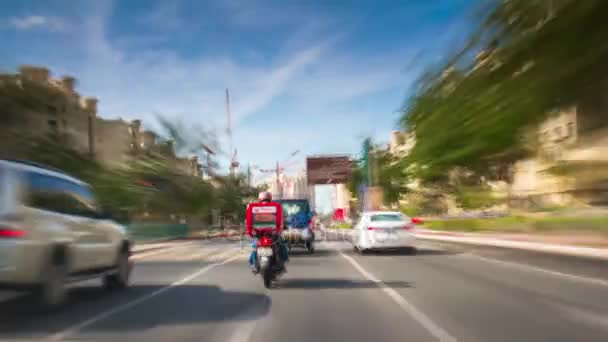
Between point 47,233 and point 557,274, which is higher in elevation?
point 47,233

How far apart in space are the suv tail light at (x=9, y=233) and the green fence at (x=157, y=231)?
25471mm

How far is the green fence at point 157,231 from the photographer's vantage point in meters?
35.1

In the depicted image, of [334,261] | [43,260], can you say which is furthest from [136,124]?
[43,260]

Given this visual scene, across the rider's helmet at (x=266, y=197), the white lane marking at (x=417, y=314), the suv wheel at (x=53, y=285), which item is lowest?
the white lane marking at (x=417, y=314)

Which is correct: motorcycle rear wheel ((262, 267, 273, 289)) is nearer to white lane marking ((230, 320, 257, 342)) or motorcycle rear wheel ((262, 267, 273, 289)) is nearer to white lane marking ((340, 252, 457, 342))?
white lane marking ((340, 252, 457, 342))

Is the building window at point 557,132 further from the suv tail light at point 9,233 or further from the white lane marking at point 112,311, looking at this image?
the suv tail light at point 9,233

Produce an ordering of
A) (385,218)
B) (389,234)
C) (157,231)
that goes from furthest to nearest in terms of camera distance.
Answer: (157,231), (385,218), (389,234)

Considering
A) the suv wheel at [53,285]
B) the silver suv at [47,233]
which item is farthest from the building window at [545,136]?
the suv wheel at [53,285]

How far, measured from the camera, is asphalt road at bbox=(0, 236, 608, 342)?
651 cm

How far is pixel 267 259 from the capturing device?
35.8 ft

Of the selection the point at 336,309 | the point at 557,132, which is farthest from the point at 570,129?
the point at 336,309

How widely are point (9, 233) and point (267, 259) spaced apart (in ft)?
15.7

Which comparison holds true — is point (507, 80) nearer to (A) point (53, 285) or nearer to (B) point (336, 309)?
(B) point (336, 309)

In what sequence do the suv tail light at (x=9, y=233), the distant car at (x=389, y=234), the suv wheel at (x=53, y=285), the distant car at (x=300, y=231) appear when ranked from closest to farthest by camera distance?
the suv tail light at (x=9, y=233), the suv wheel at (x=53, y=285), the distant car at (x=389, y=234), the distant car at (x=300, y=231)
